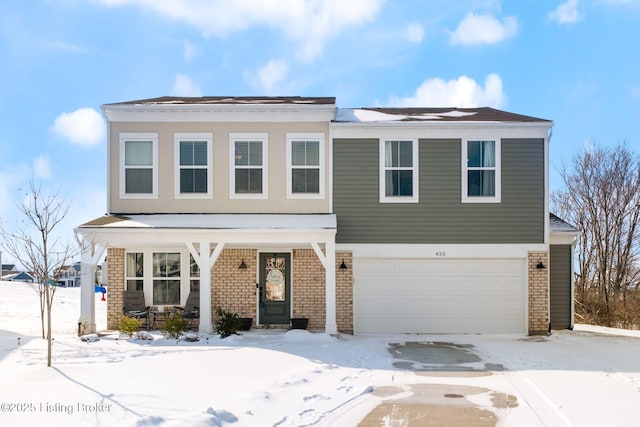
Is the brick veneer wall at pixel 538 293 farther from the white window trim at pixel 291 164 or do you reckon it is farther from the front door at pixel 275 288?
the front door at pixel 275 288

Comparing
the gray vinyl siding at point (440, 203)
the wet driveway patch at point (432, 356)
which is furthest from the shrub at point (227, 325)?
the wet driveway patch at point (432, 356)

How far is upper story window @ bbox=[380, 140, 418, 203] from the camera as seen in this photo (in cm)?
1459

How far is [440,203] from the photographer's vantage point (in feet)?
47.9

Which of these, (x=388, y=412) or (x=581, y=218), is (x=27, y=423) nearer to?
(x=388, y=412)

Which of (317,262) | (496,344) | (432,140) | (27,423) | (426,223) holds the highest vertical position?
(432,140)

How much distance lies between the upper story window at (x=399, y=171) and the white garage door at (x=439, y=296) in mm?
1694

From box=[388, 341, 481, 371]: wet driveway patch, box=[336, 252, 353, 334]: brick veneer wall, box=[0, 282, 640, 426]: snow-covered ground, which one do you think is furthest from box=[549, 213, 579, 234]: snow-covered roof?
box=[336, 252, 353, 334]: brick veneer wall

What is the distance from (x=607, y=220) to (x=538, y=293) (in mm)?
11291

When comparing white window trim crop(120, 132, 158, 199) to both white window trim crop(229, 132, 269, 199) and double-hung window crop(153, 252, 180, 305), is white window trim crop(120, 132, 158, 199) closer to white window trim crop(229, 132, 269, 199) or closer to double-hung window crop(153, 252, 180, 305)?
double-hung window crop(153, 252, 180, 305)

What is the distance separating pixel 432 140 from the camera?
1462cm

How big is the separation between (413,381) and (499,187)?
7.15m

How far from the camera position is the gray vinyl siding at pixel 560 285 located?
15609mm

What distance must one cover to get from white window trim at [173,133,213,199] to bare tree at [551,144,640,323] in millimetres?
15052

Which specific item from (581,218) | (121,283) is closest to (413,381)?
(121,283)
